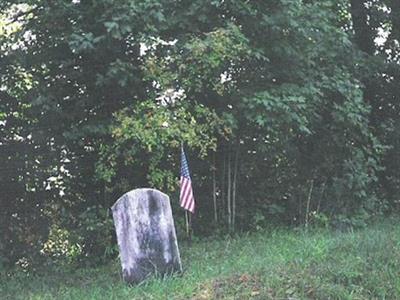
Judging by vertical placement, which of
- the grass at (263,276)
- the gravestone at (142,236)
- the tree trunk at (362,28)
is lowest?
the grass at (263,276)

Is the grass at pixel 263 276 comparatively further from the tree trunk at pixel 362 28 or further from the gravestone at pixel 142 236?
the tree trunk at pixel 362 28

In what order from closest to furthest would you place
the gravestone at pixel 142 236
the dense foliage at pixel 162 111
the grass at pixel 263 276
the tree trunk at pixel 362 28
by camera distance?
the grass at pixel 263 276
the gravestone at pixel 142 236
the dense foliage at pixel 162 111
the tree trunk at pixel 362 28

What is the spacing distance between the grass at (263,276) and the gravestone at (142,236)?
220 mm

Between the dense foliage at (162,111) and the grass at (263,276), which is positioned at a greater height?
the dense foliage at (162,111)

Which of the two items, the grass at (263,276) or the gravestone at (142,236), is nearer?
the grass at (263,276)

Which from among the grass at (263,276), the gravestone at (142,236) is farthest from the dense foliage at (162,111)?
the gravestone at (142,236)

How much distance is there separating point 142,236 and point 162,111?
296 centimetres

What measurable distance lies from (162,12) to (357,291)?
556 cm

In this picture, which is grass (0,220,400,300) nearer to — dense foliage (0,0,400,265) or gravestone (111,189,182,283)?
gravestone (111,189,182,283)

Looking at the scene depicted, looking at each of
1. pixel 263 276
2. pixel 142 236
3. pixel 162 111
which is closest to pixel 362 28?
pixel 162 111

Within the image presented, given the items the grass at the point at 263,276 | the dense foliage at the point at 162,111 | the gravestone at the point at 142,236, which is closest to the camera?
the grass at the point at 263,276

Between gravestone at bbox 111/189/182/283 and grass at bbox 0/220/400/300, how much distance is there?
0.72 feet

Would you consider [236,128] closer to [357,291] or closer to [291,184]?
[291,184]

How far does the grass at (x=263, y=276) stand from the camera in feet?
21.3
